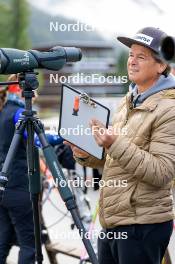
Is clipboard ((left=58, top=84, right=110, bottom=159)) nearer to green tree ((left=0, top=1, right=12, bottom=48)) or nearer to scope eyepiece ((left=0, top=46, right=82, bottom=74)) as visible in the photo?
scope eyepiece ((left=0, top=46, right=82, bottom=74))

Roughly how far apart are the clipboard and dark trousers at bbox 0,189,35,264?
118cm

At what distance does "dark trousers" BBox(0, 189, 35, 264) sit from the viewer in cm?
377

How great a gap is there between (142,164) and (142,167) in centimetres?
1

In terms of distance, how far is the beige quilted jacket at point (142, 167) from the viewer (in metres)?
2.40

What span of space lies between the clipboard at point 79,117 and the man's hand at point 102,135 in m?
0.17

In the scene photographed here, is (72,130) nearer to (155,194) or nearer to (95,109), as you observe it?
(95,109)
